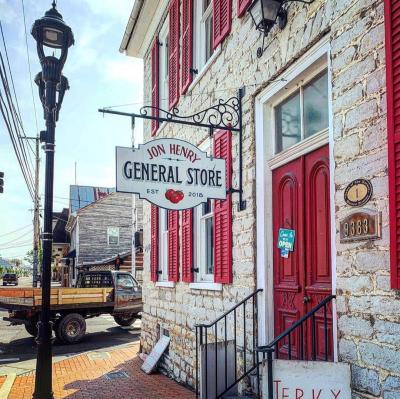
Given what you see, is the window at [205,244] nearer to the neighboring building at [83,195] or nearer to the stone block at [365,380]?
the stone block at [365,380]

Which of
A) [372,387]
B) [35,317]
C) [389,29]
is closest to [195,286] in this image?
[372,387]

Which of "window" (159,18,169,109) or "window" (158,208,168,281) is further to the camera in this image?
"window" (159,18,169,109)

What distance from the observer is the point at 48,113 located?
5363mm

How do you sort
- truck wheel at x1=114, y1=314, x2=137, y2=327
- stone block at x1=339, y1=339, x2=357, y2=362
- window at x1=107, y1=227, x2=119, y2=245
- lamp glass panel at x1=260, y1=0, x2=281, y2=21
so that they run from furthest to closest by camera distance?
window at x1=107, y1=227, x2=119, y2=245 → truck wheel at x1=114, y1=314, x2=137, y2=327 → lamp glass panel at x1=260, y1=0, x2=281, y2=21 → stone block at x1=339, y1=339, x2=357, y2=362

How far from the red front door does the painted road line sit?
4.39 m

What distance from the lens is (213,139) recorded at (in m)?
6.43

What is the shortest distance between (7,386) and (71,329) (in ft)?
17.1

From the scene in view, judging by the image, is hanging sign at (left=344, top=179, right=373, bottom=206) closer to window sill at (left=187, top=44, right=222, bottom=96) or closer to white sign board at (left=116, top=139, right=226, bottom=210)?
white sign board at (left=116, top=139, right=226, bottom=210)

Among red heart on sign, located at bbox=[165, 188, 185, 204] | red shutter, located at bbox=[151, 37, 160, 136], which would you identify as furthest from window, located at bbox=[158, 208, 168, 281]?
red heart on sign, located at bbox=[165, 188, 185, 204]

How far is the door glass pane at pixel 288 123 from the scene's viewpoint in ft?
15.5

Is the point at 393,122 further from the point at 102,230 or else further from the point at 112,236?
the point at 112,236

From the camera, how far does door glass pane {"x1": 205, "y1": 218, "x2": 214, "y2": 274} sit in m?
6.73

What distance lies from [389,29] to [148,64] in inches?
316

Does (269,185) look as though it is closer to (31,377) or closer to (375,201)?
(375,201)
